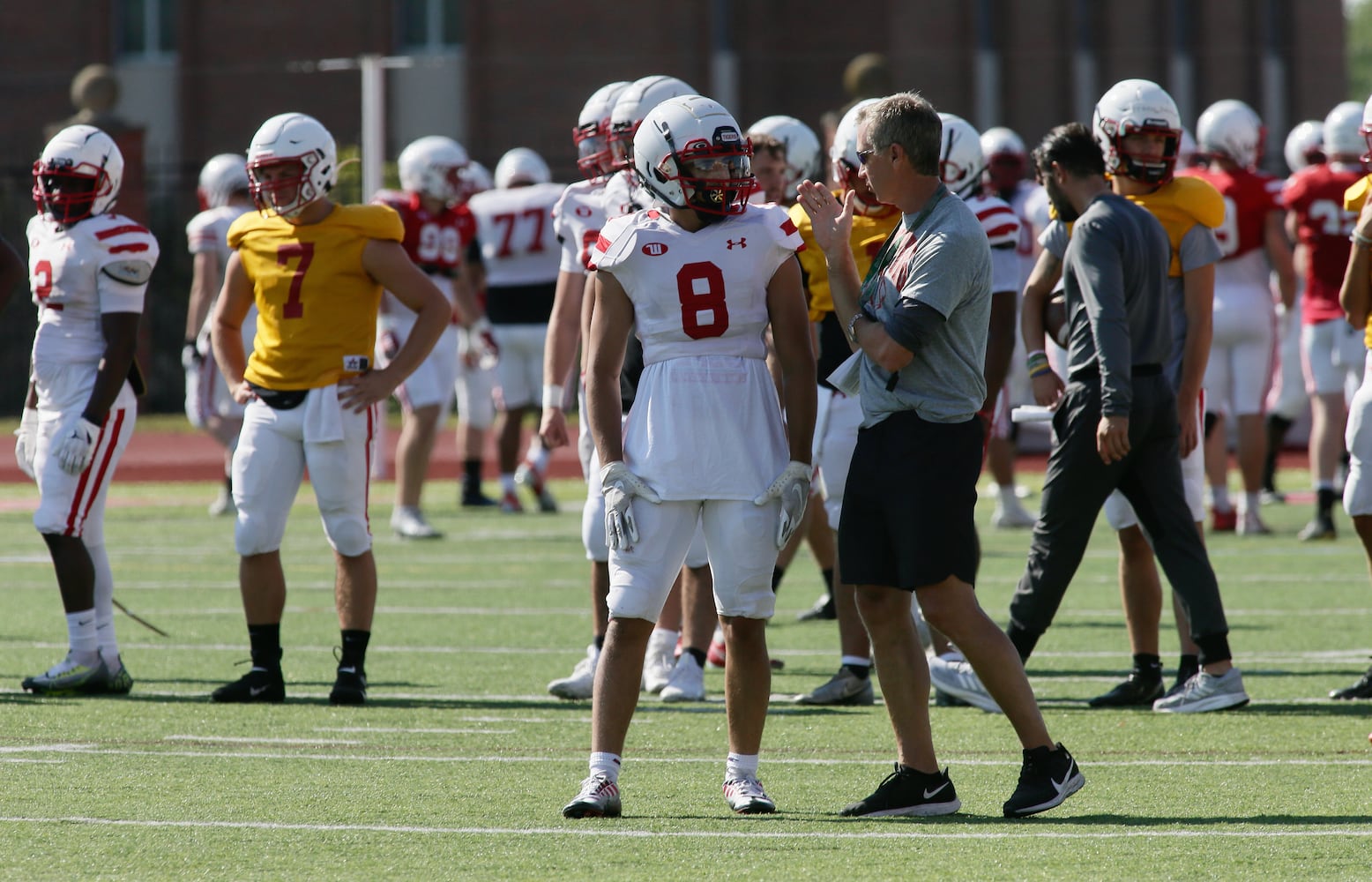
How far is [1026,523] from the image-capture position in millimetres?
12898

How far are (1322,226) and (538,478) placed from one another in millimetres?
5408

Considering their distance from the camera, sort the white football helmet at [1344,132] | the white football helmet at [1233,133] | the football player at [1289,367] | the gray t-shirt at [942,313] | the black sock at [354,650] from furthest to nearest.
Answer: the football player at [1289,367], the white football helmet at [1344,132], the white football helmet at [1233,133], the black sock at [354,650], the gray t-shirt at [942,313]

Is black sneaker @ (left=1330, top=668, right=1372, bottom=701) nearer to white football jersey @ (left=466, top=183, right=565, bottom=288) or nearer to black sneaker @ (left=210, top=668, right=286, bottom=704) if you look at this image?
black sneaker @ (left=210, top=668, right=286, bottom=704)

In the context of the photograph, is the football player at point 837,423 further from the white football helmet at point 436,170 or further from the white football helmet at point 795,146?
the white football helmet at point 436,170

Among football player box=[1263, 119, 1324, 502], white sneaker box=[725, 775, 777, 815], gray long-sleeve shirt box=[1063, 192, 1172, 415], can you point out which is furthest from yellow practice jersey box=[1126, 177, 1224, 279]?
football player box=[1263, 119, 1324, 502]

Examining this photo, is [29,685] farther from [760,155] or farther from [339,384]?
[760,155]

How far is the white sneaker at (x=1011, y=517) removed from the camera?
12.8 meters

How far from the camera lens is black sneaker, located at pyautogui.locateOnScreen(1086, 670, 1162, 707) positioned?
274 inches

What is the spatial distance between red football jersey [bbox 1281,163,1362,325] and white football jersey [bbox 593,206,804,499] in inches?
288

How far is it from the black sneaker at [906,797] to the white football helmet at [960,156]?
8.64 feet

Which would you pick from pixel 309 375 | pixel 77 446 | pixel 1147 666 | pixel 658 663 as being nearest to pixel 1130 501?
pixel 1147 666

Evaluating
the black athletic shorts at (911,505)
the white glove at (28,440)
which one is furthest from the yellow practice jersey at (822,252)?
the white glove at (28,440)

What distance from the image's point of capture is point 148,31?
1256 inches

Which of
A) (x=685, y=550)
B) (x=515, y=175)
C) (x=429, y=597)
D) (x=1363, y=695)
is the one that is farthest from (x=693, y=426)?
(x=515, y=175)
